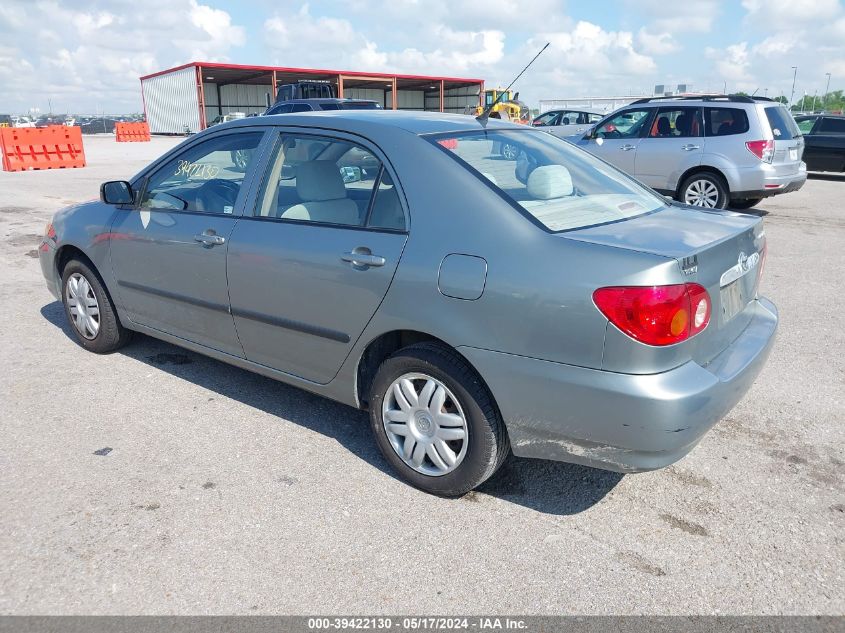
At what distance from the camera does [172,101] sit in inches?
1865

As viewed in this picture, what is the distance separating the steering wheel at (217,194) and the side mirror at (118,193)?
1.84 ft

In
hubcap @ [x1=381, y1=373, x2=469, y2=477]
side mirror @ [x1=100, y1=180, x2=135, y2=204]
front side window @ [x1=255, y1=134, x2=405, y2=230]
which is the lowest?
hubcap @ [x1=381, y1=373, x2=469, y2=477]

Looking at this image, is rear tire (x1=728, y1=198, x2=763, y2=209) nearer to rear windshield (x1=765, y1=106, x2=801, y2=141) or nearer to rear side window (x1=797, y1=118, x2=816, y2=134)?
rear windshield (x1=765, y1=106, x2=801, y2=141)

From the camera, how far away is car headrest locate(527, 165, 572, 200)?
312 centimetres

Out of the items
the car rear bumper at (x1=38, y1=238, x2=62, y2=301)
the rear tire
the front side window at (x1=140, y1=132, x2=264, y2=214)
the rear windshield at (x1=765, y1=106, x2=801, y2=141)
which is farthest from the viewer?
the rear tire

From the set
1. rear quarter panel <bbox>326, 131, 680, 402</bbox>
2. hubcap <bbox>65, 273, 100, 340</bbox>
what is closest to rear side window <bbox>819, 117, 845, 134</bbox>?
rear quarter panel <bbox>326, 131, 680, 402</bbox>

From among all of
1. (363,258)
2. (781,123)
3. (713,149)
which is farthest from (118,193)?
(781,123)

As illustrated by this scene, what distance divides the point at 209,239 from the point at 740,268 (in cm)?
264

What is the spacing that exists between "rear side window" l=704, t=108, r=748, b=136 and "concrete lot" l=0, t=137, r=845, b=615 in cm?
655

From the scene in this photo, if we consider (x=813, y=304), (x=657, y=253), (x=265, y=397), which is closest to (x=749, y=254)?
(x=657, y=253)

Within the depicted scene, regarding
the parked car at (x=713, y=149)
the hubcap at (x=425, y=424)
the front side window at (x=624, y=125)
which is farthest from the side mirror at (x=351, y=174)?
the front side window at (x=624, y=125)

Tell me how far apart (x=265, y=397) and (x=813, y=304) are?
4842 millimetres

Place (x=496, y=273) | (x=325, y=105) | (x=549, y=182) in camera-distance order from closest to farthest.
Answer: (x=496, y=273)
(x=549, y=182)
(x=325, y=105)

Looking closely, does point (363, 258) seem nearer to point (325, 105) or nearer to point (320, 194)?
point (320, 194)
